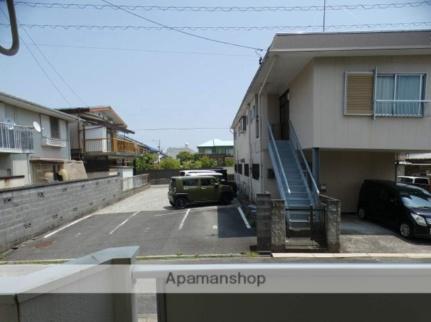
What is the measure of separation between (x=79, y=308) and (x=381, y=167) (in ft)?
43.0

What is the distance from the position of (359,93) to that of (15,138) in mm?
15405

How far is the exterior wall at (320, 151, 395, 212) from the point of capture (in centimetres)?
1219

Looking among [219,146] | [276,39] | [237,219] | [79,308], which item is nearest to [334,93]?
[276,39]

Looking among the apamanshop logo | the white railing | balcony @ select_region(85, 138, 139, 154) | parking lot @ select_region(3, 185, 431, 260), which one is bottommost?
parking lot @ select_region(3, 185, 431, 260)

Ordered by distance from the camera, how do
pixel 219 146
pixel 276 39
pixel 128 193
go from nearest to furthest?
pixel 276 39 < pixel 128 193 < pixel 219 146

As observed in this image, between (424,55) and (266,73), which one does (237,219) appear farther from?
(424,55)

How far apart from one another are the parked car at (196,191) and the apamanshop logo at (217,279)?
1424 cm

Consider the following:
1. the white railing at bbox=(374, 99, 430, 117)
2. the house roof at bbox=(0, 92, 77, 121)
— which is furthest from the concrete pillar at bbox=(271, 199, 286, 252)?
the house roof at bbox=(0, 92, 77, 121)

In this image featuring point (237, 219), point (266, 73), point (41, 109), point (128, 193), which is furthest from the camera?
point (128, 193)

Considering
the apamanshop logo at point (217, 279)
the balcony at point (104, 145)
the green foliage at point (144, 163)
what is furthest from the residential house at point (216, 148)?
the apamanshop logo at point (217, 279)

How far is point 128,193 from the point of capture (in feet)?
73.0

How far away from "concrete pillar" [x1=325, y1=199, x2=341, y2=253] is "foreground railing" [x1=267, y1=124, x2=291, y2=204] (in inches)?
80.1

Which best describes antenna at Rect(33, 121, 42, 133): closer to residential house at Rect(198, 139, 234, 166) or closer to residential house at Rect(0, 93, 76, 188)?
residential house at Rect(0, 93, 76, 188)

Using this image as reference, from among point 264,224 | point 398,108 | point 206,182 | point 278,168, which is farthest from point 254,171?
point 264,224
